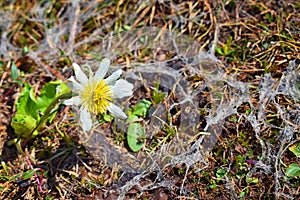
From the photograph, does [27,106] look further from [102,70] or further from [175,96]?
[175,96]

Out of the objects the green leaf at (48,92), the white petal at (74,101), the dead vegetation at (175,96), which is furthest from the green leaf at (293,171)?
the green leaf at (48,92)

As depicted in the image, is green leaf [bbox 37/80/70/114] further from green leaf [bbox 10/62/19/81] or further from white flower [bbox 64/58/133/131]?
white flower [bbox 64/58/133/131]

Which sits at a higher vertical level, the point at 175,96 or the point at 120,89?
the point at 120,89

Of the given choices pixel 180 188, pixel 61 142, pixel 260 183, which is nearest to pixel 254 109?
pixel 260 183

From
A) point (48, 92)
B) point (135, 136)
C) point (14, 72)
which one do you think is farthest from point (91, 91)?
point (14, 72)

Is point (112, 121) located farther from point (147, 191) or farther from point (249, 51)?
point (249, 51)

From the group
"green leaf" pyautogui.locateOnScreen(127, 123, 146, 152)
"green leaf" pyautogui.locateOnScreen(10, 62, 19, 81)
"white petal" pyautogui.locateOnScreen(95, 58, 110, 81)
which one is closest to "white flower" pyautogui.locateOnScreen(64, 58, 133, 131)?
"white petal" pyautogui.locateOnScreen(95, 58, 110, 81)
